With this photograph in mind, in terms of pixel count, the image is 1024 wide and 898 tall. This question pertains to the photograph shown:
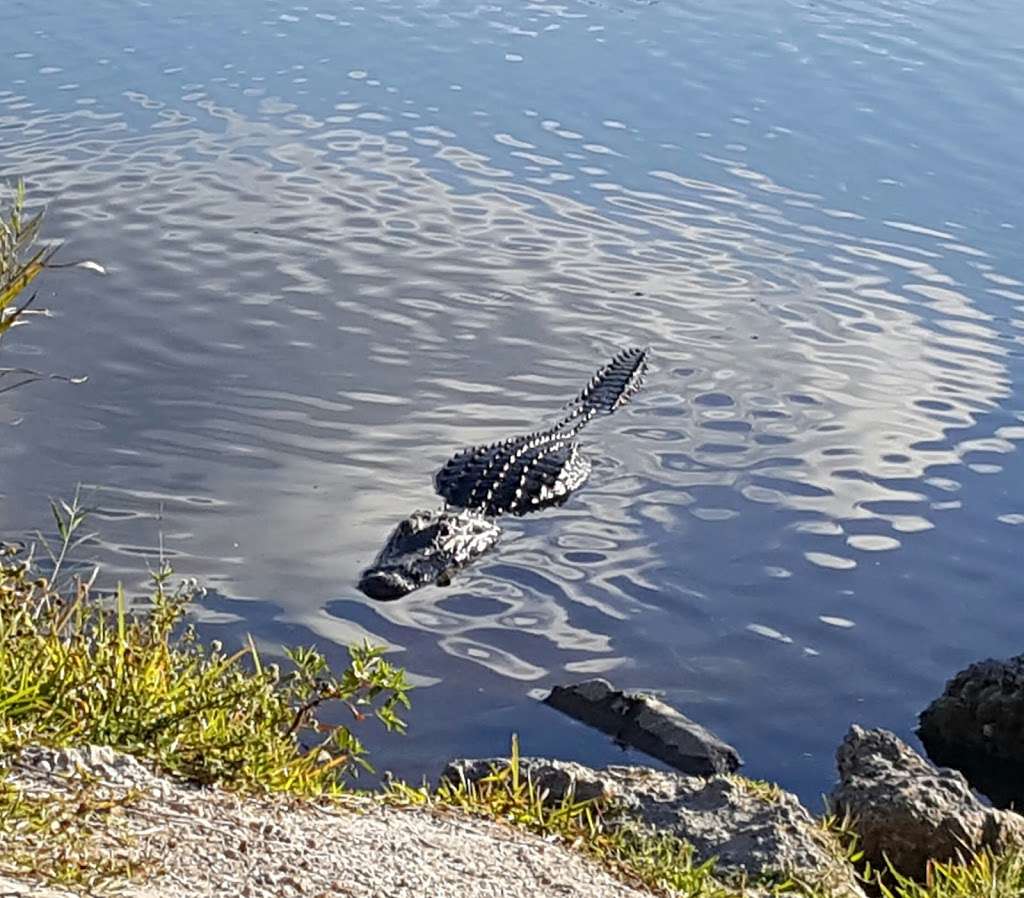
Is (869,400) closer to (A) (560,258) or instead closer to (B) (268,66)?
(A) (560,258)

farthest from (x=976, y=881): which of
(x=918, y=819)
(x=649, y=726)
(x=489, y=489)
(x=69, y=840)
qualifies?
(x=489, y=489)

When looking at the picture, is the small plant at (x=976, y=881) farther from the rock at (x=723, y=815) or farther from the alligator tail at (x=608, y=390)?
the alligator tail at (x=608, y=390)

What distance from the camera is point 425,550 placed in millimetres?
8906

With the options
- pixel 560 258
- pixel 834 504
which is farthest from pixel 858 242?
pixel 834 504

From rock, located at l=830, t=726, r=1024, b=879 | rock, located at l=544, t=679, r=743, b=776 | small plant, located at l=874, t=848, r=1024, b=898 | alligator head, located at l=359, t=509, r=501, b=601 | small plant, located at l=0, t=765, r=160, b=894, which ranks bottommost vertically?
alligator head, located at l=359, t=509, r=501, b=601

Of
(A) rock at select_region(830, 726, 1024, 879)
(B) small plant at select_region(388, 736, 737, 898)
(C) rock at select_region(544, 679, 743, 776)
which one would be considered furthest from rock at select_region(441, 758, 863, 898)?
(C) rock at select_region(544, 679, 743, 776)

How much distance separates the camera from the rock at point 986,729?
7.36 m

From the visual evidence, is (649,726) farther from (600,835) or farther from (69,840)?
(69,840)

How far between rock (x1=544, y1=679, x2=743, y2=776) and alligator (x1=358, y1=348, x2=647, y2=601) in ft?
4.74

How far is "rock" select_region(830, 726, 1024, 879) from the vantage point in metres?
5.36

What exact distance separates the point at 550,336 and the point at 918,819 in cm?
724

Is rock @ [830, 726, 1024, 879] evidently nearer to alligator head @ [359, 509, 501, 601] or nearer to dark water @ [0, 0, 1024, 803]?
A: dark water @ [0, 0, 1024, 803]

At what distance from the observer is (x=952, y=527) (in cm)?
970

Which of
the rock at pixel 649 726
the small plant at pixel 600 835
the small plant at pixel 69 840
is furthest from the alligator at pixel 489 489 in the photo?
the small plant at pixel 69 840
